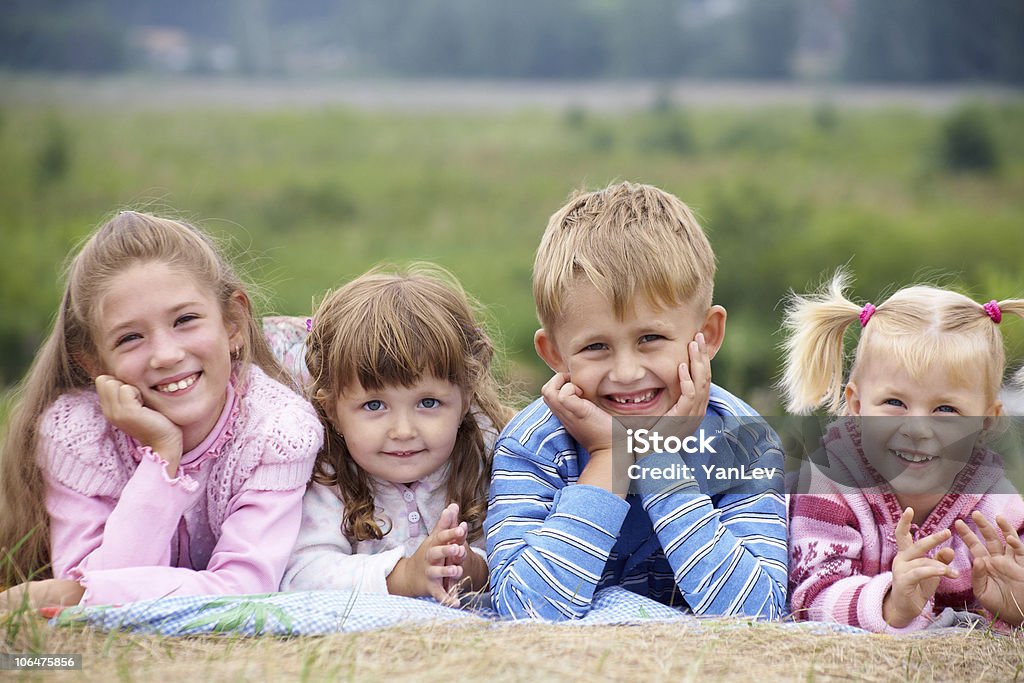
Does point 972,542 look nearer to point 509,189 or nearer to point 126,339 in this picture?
point 126,339

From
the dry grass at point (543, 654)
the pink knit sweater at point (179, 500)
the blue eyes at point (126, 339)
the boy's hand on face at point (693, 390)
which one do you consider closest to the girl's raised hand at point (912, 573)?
the dry grass at point (543, 654)

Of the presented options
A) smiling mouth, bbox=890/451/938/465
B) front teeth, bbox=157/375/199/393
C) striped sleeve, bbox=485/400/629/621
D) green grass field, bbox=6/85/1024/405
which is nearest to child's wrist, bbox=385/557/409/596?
striped sleeve, bbox=485/400/629/621

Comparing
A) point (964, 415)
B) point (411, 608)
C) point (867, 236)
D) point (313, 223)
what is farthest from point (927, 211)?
point (411, 608)

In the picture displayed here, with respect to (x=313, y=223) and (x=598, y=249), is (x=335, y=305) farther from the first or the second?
(x=313, y=223)

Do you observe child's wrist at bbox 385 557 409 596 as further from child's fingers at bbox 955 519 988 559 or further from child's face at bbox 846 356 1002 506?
child's fingers at bbox 955 519 988 559

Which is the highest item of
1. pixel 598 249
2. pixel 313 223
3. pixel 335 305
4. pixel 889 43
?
pixel 889 43

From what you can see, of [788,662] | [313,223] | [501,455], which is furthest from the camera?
[313,223]

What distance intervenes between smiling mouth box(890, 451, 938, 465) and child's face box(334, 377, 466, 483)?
1.41m

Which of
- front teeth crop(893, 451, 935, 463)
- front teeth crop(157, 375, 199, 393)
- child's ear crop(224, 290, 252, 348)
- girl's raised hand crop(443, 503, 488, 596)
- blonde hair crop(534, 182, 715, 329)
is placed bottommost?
girl's raised hand crop(443, 503, 488, 596)

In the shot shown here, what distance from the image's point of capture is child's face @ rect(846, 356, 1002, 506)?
3234 millimetres

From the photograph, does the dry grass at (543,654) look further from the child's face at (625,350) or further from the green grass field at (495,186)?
the green grass field at (495,186)

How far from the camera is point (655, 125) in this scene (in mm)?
15477

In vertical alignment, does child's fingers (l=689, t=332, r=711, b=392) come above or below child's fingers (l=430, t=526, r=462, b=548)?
above

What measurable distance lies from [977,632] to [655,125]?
13.0 m
